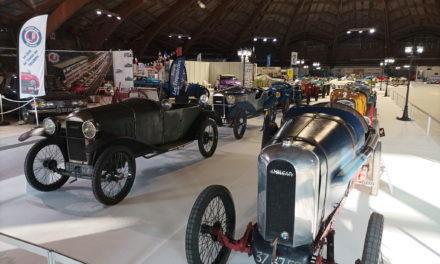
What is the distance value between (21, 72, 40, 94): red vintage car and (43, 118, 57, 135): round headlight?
3.07 m

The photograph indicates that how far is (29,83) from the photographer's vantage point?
260 inches

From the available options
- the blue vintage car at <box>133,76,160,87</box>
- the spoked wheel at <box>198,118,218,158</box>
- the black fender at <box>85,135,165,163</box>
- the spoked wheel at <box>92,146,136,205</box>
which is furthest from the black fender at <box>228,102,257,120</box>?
the blue vintage car at <box>133,76,160,87</box>

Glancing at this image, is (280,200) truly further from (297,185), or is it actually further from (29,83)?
(29,83)

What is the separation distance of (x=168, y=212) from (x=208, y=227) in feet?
4.91

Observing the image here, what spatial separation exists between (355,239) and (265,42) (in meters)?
47.2

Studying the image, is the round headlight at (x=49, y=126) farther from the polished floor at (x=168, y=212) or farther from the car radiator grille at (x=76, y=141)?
the polished floor at (x=168, y=212)

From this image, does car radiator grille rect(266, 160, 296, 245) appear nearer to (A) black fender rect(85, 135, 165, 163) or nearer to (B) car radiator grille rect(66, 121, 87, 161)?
(A) black fender rect(85, 135, 165, 163)

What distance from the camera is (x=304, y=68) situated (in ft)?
148

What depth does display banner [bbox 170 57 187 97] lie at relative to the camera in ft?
34.4

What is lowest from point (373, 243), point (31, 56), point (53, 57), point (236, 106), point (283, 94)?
point (373, 243)

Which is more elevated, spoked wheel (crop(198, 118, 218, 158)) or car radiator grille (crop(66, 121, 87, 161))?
car radiator grille (crop(66, 121, 87, 161))

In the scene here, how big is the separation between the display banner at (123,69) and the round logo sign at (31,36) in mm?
6277

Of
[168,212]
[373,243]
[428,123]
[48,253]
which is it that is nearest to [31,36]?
[168,212]

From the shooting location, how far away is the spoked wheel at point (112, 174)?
3682 mm
